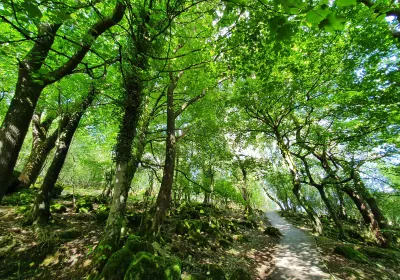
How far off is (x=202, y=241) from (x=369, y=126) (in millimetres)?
9033

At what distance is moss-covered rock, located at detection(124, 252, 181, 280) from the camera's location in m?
3.86

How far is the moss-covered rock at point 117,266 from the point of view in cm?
401

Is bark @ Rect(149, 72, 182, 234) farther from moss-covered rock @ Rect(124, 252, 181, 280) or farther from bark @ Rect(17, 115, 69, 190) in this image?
bark @ Rect(17, 115, 69, 190)

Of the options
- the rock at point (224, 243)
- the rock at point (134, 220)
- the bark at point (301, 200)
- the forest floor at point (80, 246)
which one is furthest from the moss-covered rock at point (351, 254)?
the rock at point (134, 220)

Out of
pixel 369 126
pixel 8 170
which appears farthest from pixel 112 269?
pixel 369 126

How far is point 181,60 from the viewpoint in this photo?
7.48 metres

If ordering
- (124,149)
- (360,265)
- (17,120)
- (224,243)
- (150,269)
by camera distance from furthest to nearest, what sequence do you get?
(224,243) < (360,265) < (124,149) < (150,269) < (17,120)

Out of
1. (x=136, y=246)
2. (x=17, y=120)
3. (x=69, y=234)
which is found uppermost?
(x=17, y=120)

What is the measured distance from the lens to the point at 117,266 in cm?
412

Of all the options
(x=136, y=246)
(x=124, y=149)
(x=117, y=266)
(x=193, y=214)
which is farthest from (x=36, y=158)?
(x=193, y=214)

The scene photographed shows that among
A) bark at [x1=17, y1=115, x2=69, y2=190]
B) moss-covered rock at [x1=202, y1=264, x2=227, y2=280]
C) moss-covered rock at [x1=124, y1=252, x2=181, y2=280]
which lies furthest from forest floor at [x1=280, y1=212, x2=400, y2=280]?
bark at [x1=17, y1=115, x2=69, y2=190]

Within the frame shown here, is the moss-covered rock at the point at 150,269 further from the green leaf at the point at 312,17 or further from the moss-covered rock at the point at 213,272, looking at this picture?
the green leaf at the point at 312,17

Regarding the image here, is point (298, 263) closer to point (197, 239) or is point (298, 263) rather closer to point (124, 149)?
point (197, 239)

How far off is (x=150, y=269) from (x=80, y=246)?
3311 millimetres
